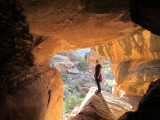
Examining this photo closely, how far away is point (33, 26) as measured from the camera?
2467mm

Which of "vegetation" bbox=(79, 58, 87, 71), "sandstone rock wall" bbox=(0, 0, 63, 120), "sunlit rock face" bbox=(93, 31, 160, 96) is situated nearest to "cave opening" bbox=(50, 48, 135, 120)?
"vegetation" bbox=(79, 58, 87, 71)

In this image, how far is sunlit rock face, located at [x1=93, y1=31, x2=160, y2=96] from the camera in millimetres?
5148

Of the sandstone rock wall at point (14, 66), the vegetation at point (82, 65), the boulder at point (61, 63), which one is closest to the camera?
the sandstone rock wall at point (14, 66)

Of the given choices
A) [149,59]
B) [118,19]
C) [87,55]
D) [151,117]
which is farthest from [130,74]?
[87,55]

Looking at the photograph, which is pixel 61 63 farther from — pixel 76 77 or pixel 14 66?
pixel 14 66

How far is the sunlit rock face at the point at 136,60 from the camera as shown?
16.9ft

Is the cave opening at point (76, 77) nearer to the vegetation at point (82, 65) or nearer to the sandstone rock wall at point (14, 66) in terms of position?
the vegetation at point (82, 65)

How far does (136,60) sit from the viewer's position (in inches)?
246

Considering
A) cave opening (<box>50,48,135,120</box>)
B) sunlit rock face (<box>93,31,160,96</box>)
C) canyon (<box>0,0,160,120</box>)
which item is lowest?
cave opening (<box>50,48,135,120</box>)

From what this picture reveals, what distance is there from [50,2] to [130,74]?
6236 millimetres

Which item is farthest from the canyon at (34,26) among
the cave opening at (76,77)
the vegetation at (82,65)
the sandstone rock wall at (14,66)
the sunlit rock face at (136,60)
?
the vegetation at (82,65)

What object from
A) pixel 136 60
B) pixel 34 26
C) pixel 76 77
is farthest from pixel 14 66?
pixel 76 77

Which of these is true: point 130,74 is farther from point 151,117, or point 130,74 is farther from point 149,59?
point 151,117

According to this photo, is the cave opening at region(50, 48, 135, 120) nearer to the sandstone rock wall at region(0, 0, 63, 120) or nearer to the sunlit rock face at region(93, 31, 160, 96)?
the sunlit rock face at region(93, 31, 160, 96)
